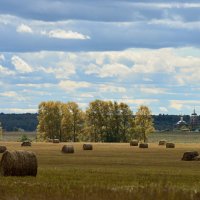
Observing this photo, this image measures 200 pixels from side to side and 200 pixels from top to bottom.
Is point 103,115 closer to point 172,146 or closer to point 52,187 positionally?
point 172,146

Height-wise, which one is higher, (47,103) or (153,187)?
(47,103)

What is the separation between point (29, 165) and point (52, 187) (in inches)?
326

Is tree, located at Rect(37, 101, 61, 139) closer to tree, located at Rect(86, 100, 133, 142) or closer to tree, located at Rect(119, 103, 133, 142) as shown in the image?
tree, located at Rect(86, 100, 133, 142)

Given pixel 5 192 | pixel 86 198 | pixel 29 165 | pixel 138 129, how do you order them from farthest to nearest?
pixel 138 129 < pixel 29 165 < pixel 5 192 < pixel 86 198

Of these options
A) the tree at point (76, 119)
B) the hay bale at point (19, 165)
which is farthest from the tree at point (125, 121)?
the hay bale at point (19, 165)

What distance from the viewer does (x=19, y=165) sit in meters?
36.9

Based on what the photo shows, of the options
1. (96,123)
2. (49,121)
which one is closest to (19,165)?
(96,123)

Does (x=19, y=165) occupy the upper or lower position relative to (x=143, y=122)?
lower

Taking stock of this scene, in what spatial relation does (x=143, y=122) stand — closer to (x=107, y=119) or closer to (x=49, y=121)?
(x=107, y=119)

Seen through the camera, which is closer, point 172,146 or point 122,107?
point 172,146

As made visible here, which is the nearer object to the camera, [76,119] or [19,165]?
[19,165]

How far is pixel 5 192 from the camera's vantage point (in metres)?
27.0

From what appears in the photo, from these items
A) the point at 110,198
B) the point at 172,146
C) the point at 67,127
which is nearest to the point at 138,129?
the point at 67,127

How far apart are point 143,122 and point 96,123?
470 inches
